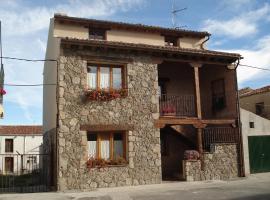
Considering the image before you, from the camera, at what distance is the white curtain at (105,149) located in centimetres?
1534

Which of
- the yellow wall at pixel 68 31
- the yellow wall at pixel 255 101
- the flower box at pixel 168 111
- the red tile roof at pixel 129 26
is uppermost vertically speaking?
the red tile roof at pixel 129 26

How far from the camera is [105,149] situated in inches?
607

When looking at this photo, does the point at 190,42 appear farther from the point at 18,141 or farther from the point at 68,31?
the point at 18,141

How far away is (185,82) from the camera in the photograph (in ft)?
67.5

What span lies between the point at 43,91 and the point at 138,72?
9789 millimetres

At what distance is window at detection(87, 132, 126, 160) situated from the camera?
49.9 ft

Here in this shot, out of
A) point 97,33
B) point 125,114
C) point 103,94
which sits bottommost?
point 125,114

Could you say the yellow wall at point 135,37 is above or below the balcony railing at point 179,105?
above

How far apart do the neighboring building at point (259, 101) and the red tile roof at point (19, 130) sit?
1073 inches

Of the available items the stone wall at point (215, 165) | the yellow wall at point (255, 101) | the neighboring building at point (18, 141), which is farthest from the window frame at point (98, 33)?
the neighboring building at point (18, 141)

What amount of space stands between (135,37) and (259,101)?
402 inches

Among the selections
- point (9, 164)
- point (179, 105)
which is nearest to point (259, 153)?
point (179, 105)

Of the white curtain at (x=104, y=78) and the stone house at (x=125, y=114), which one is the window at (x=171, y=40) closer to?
the stone house at (x=125, y=114)

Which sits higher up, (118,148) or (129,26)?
(129,26)
